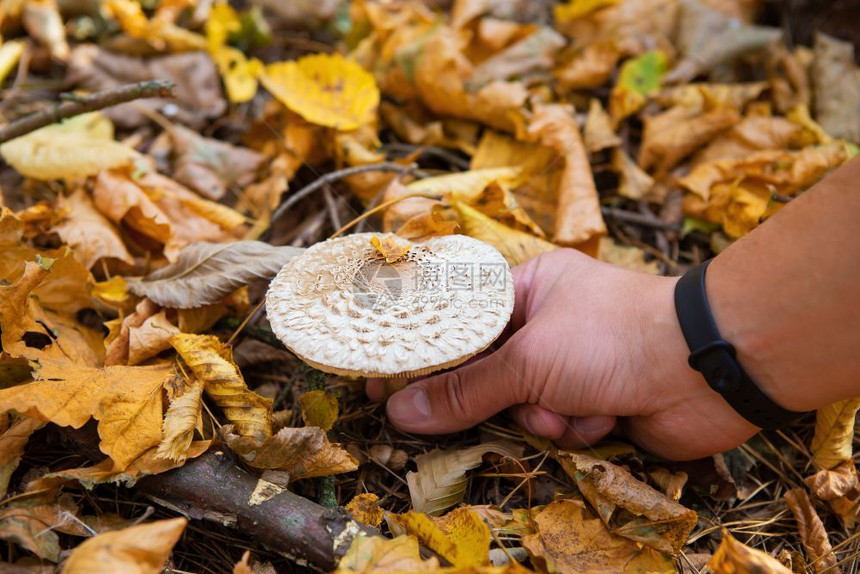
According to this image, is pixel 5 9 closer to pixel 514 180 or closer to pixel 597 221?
pixel 514 180

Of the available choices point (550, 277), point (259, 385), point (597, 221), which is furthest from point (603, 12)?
point (259, 385)

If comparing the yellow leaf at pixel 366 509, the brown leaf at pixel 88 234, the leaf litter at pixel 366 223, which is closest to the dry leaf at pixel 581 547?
the leaf litter at pixel 366 223

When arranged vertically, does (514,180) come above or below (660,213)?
above

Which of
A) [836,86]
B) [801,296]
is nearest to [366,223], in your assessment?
[801,296]

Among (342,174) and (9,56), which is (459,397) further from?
(9,56)

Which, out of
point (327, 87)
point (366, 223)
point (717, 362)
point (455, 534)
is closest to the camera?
point (455, 534)
